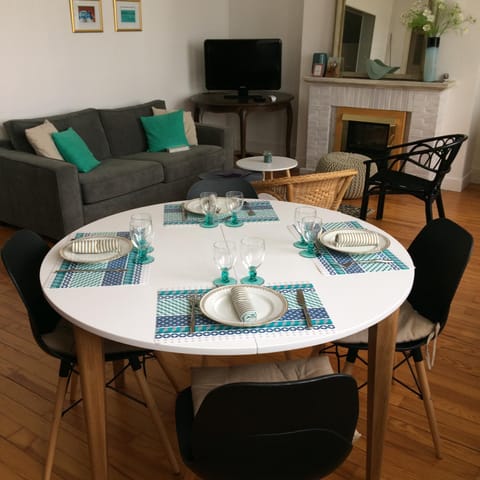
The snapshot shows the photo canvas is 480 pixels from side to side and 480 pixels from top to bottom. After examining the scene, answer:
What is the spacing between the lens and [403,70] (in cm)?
492

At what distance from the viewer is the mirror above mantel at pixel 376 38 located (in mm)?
4820

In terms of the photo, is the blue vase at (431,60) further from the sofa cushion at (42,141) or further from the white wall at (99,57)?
the sofa cushion at (42,141)

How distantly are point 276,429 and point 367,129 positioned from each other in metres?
4.57

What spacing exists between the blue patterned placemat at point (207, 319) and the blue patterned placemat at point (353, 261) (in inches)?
7.0

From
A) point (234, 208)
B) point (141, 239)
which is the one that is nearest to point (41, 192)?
point (234, 208)

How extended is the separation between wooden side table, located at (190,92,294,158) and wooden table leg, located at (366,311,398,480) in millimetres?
4014

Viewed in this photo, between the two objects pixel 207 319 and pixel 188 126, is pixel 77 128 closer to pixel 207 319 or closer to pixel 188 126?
pixel 188 126

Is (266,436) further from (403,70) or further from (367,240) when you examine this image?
(403,70)

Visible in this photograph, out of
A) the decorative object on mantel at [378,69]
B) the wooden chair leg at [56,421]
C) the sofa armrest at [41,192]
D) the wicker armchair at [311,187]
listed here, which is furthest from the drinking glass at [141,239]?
the decorative object on mantel at [378,69]

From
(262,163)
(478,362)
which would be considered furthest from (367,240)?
(262,163)

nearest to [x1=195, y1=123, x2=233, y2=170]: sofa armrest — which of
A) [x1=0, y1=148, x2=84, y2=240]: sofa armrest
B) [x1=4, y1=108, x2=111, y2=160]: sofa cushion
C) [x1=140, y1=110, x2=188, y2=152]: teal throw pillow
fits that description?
[x1=140, y1=110, x2=188, y2=152]: teal throw pillow

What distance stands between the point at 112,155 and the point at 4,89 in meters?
0.96

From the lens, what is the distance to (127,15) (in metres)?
4.82

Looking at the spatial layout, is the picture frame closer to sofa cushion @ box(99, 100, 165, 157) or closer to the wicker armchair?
sofa cushion @ box(99, 100, 165, 157)
